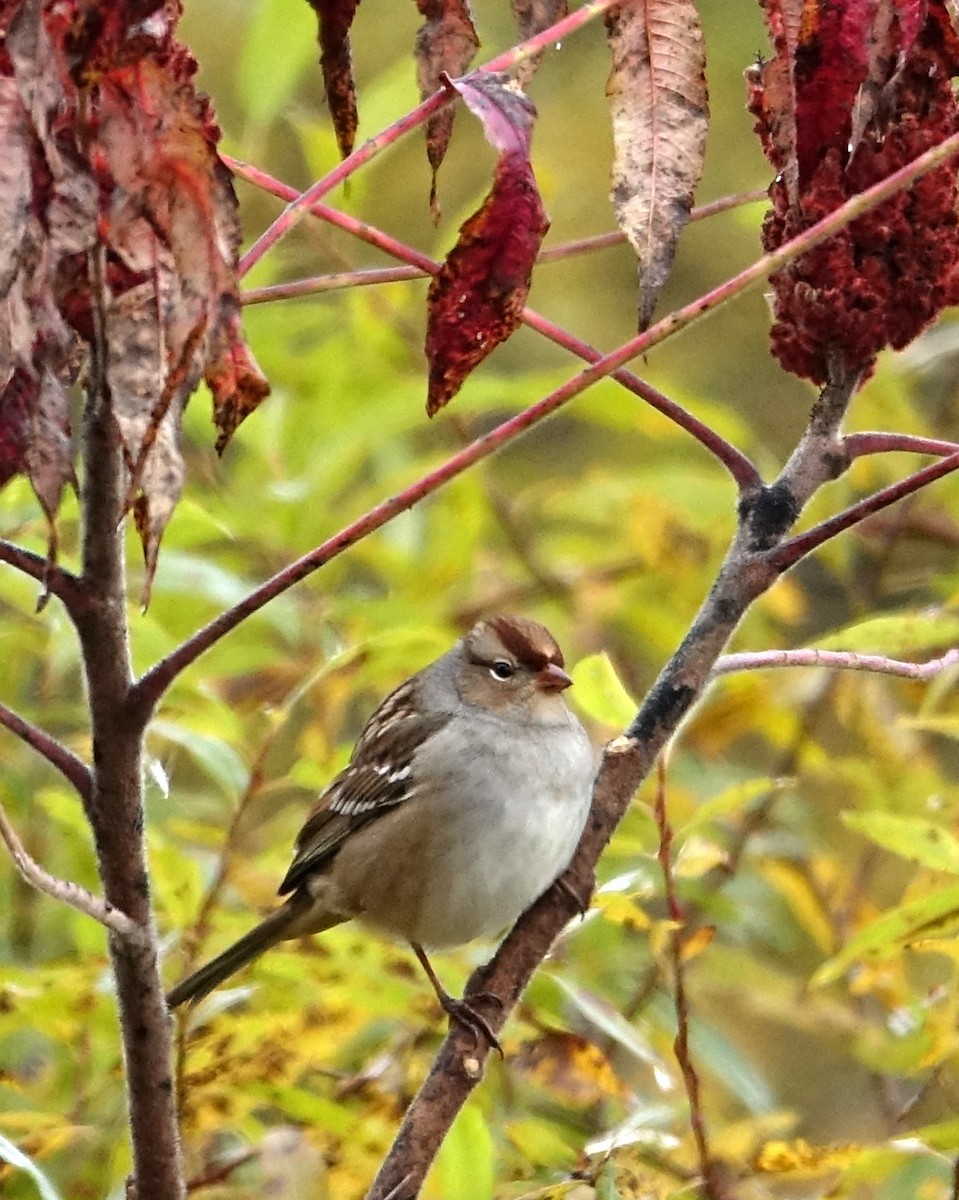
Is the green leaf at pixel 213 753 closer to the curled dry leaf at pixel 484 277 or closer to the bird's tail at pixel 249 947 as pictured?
the bird's tail at pixel 249 947

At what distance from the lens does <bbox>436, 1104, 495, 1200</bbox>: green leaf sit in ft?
5.27

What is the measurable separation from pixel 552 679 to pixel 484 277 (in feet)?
6.57

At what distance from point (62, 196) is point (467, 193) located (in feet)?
15.8

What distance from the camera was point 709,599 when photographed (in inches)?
51.4

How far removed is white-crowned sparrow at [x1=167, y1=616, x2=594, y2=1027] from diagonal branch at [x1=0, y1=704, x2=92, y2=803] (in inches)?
59.5

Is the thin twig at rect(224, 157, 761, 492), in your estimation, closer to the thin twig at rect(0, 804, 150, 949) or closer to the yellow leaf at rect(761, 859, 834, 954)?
the thin twig at rect(0, 804, 150, 949)

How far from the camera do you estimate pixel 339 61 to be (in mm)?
1065

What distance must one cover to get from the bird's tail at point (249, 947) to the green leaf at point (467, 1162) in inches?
12.9

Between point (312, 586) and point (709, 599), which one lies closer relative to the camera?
point (709, 599)

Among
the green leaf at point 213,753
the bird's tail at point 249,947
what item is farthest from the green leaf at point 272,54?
the bird's tail at point 249,947

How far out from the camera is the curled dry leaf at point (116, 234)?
83cm

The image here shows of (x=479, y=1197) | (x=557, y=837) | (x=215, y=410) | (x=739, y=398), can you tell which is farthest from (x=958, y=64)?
(x=739, y=398)

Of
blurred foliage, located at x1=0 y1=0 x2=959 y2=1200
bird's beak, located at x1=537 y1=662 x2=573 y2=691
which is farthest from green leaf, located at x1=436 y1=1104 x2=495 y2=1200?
bird's beak, located at x1=537 y1=662 x2=573 y2=691

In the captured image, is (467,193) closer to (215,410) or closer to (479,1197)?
(479,1197)
